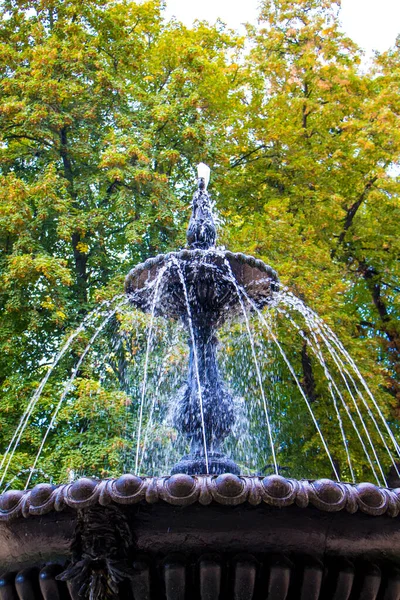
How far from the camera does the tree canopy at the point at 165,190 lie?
12.1m

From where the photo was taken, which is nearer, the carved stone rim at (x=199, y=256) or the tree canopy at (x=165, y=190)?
the carved stone rim at (x=199, y=256)

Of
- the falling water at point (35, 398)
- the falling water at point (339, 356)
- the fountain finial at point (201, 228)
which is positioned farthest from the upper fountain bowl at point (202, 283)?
the falling water at point (35, 398)

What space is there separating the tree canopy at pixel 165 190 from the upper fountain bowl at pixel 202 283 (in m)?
4.05

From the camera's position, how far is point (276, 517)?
3.19m

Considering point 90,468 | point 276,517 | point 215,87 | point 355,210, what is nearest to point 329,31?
point 215,87

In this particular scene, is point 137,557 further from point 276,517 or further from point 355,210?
point 355,210

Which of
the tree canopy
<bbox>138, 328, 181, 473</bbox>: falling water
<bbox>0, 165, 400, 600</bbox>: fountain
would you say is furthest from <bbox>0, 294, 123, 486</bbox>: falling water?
<bbox>0, 165, 400, 600</bbox>: fountain

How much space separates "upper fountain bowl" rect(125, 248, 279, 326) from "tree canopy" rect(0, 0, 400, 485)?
4.05m

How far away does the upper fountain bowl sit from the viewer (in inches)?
243

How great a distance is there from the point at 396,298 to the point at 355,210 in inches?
87.5

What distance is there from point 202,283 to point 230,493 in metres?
3.36

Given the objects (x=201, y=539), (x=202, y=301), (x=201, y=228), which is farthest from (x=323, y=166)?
(x=201, y=539)

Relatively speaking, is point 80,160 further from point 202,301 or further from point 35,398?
point 202,301

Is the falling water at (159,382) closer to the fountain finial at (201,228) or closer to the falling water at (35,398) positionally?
the falling water at (35,398)
